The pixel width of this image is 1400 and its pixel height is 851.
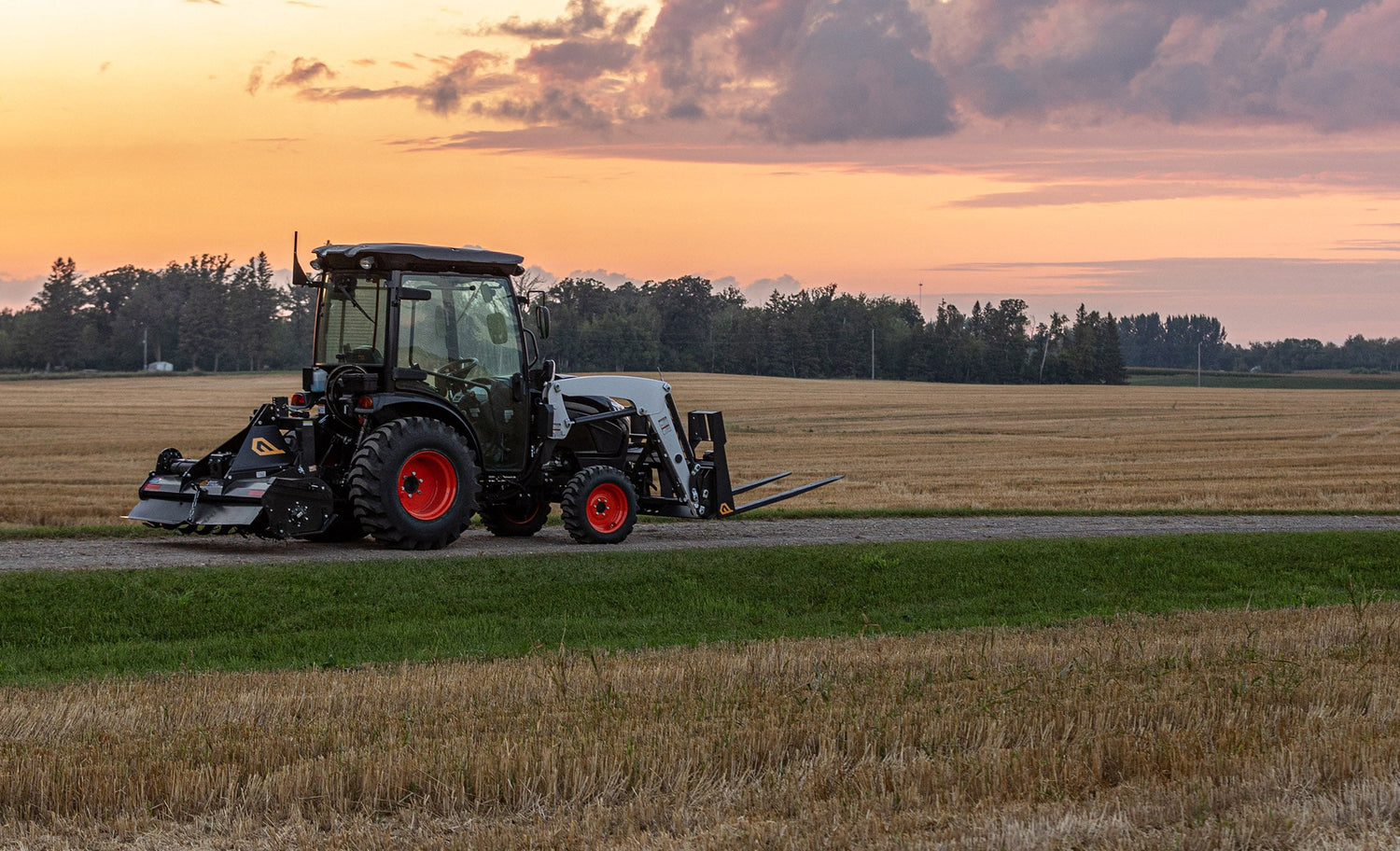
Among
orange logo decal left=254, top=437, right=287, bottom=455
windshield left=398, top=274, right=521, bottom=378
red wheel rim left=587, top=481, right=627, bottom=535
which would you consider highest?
windshield left=398, top=274, right=521, bottom=378

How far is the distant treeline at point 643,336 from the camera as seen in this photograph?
13175cm

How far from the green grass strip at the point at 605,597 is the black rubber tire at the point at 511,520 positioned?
2679 millimetres

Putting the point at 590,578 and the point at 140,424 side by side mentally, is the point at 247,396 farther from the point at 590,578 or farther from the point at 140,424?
the point at 590,578

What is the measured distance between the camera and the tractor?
14.4 m

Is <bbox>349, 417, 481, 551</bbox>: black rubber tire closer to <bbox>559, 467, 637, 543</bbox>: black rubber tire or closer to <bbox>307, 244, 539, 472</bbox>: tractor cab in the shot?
<bbox>307, 244, 539, 472</bbox>: tractor cab

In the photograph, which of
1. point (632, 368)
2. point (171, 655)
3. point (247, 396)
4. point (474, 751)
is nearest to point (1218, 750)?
point (474, 751)

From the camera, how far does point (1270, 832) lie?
548cm

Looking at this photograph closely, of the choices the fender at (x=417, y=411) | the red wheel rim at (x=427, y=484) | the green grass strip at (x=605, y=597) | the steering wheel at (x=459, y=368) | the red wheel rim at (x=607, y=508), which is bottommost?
the green grass strip at (x=605, y=597)

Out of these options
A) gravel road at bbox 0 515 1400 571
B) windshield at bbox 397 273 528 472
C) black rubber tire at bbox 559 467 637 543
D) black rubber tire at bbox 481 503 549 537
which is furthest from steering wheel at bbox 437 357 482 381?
black rubber tire at bbox 481 503 549 537

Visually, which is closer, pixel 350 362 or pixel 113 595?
pixel 113 595

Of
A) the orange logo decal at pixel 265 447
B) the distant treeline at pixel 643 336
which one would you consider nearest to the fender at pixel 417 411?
the orange logo decal at pixel 265 447

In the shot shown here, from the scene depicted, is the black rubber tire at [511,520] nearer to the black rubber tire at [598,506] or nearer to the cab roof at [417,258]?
the black rubber tire at [598,506]

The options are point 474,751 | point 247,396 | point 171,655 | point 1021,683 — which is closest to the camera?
point 474,751

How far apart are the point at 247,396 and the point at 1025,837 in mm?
74936
